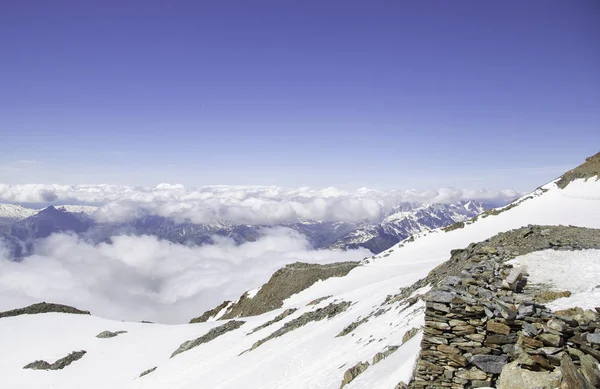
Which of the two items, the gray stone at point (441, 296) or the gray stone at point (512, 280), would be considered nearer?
the gray stone at point (441, 296)

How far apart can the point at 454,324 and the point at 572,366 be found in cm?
266

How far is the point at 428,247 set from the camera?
5659 centimetres

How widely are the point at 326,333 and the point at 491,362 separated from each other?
19380mm

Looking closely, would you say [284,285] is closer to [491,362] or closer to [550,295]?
[550,295]

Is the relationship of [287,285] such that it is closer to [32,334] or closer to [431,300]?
[32,334]

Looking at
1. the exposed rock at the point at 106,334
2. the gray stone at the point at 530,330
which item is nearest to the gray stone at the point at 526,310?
the gray stone at the point at 530,330

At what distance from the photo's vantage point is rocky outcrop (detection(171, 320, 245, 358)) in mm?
40000

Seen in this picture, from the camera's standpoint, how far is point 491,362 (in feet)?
29.9

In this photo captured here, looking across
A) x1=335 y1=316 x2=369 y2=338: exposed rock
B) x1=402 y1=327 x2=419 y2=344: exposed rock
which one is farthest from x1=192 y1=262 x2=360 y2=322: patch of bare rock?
x1=402 y1=327 x2=419 y2=344: exposed rock

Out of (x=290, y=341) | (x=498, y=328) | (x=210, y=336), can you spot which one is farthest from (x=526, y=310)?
(x=210, y=336)

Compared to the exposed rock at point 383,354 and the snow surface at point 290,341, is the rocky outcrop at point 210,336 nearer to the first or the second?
the snow surface at point 290,341

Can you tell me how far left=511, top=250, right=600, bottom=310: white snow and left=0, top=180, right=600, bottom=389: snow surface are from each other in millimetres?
5182

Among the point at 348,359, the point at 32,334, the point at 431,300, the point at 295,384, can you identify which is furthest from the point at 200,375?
the point at 32,334

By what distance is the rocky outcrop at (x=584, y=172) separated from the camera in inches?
2581
